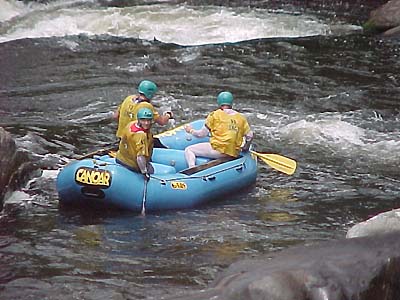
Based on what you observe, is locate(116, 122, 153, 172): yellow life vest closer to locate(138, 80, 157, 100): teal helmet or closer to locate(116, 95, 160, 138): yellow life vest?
locate(116, 95, 160, 138): yellow life vest

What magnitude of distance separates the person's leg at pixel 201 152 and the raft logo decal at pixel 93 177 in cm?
Result: 105

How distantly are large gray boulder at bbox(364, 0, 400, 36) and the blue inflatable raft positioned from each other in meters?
8.85

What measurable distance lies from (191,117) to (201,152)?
239 cm

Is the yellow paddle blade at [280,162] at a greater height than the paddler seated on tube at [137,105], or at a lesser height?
lesser

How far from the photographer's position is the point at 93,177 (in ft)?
23.1

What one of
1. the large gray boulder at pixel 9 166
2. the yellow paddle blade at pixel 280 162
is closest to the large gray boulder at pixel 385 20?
the yellow paddle blade at pixel 280 162

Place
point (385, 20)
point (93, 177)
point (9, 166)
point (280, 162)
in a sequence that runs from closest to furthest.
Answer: point (93, 177), point (9, 166), point (280, 162), point (385, 20)

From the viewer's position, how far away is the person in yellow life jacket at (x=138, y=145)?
7156 millimetres

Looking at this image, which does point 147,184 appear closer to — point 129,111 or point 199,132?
point 129,111

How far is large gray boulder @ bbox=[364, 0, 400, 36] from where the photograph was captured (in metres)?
15.8

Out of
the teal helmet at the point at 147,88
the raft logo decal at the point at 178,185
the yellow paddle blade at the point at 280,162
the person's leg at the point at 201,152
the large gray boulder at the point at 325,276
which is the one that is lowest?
the yellow paddle blade at the point at 280,162

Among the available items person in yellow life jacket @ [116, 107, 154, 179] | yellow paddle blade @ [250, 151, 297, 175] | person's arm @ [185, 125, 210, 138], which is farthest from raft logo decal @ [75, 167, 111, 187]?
yellow paddle blade @ [250, 151, 297, 175]

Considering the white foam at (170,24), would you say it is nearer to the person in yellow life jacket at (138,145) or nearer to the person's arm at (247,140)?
the person's arm at (247,140)

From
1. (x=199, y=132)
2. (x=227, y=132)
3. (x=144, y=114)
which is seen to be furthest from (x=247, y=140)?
(x=144, y=114)
